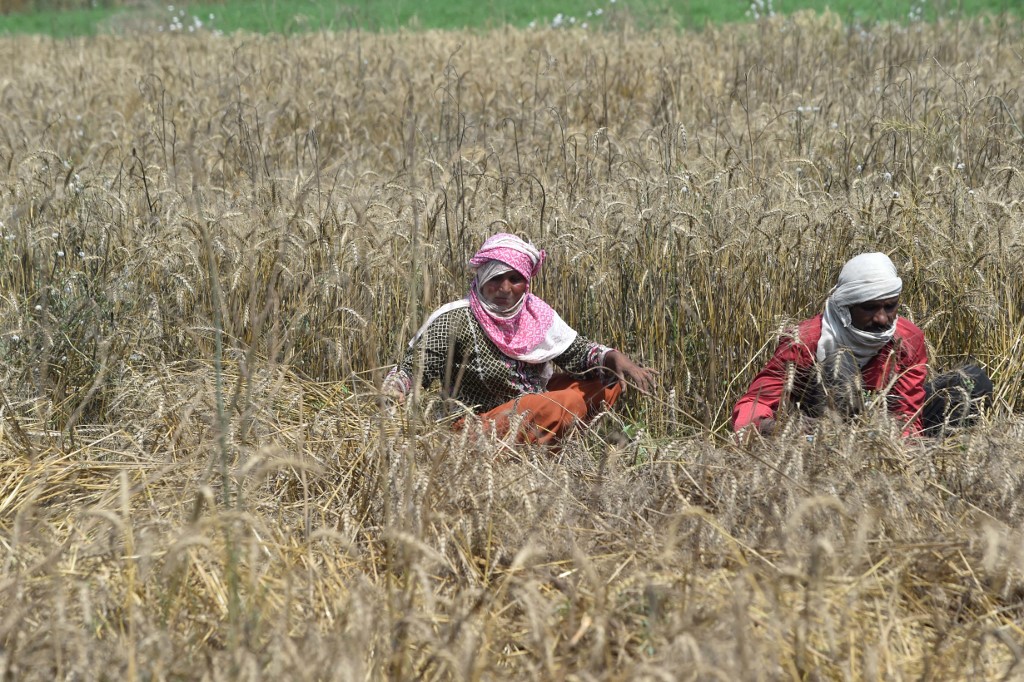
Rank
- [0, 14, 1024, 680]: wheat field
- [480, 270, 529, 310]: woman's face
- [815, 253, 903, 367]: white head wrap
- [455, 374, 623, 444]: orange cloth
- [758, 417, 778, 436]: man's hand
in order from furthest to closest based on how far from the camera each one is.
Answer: [480, 270, 529, 310]: woman's face, [455, 374, 623, 444]: orange cloth, [815, 253, 903, 367]: white head wrap, [758, 417, 778, 436]: man's hand, [0, 14, 1024, 680]: wheat field

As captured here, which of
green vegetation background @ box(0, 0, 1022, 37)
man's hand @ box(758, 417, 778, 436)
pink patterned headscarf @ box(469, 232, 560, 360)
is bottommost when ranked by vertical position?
man's hand @ box(758, 417, 778, 436)

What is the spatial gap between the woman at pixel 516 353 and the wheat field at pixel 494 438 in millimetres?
152

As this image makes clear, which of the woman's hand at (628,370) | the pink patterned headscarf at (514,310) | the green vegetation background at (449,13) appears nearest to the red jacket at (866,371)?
the woman's hand at (628,370)

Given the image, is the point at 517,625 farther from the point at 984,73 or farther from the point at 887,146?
the point at 984,73

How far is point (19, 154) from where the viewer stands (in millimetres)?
5406

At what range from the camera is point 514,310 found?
351cm

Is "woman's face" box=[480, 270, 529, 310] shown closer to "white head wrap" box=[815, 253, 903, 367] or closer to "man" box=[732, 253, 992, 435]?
"man" box=[732, 253, 992, 435]

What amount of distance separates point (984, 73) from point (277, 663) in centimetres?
682

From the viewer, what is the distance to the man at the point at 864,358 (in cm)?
317

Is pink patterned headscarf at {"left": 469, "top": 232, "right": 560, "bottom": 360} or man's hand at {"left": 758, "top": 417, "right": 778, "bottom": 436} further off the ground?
pink patterned headscarf at {"left": 469, "top": 232, "right": 560, "bottom": 360}

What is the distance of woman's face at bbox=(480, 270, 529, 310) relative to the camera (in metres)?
3.43

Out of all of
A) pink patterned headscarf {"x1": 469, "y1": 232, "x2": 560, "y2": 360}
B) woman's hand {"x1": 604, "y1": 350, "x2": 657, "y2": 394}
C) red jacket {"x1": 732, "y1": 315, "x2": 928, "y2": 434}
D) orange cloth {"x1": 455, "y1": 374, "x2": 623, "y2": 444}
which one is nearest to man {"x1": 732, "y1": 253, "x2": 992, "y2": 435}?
red jacket {"x1": 732, "y1": 315, "x2": 928, "y2": 434}

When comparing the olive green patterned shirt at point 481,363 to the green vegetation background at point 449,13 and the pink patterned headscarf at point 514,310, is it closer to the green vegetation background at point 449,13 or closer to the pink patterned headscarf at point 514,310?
the pink patterned headscarf at point 514,310

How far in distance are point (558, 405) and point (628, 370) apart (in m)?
0.27
